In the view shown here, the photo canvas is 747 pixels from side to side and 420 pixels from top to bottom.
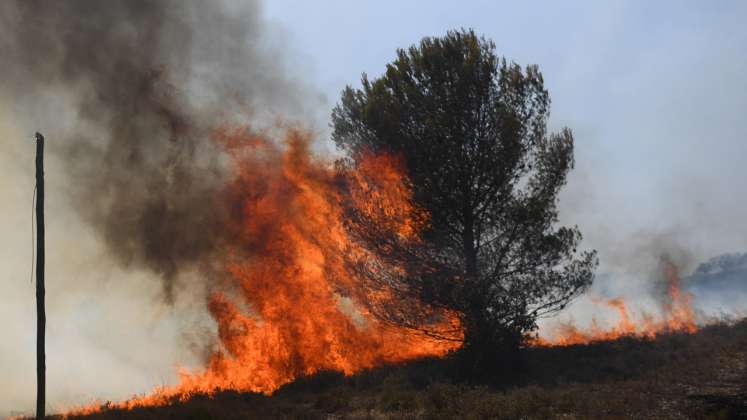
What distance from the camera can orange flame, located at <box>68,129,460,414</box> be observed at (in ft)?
54.3

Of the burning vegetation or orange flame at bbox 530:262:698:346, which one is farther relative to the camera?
orange flame at bbox 530:262:698:346

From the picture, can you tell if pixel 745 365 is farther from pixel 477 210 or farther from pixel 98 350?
pixel 98 350

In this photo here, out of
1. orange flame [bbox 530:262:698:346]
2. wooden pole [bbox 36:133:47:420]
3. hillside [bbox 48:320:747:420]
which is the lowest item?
hillside [bbox 48:320:747:420]

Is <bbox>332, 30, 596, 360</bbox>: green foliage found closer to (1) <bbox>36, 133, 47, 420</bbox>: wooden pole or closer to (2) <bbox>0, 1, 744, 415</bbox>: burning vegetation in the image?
(2) <bbox>0, 1, 744, 415</bbox>: burning vegetation

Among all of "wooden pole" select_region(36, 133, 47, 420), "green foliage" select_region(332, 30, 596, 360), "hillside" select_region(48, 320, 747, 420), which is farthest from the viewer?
"green foliage" select_region(332, 30, 596, 360)

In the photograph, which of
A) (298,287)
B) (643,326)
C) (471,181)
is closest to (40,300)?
(298,287)

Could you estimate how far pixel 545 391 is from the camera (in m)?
13.0

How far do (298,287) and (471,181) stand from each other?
276 inches

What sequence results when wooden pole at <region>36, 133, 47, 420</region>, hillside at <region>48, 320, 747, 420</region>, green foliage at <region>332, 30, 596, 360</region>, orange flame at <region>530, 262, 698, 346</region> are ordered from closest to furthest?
1. hillside at <region>48, 320, 747, 420</region>
2. wooden pole at <region>36, 133, 47, 420</region>
3. green foliage at <region>332, 30, 596, 360</region>
4. orange flame at <region>530, 262, 698, 346</region>

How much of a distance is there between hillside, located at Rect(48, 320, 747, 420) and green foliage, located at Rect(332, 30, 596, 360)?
2003mm

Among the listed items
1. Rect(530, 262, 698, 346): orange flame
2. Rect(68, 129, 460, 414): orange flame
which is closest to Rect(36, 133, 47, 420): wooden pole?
→ Rect(68, 129, 460, 414): orange flame

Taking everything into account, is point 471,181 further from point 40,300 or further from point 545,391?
point 40,300

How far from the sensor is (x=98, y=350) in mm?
28297

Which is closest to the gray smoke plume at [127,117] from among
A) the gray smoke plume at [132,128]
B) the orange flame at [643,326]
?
the gray smoke plume at [132,128]
